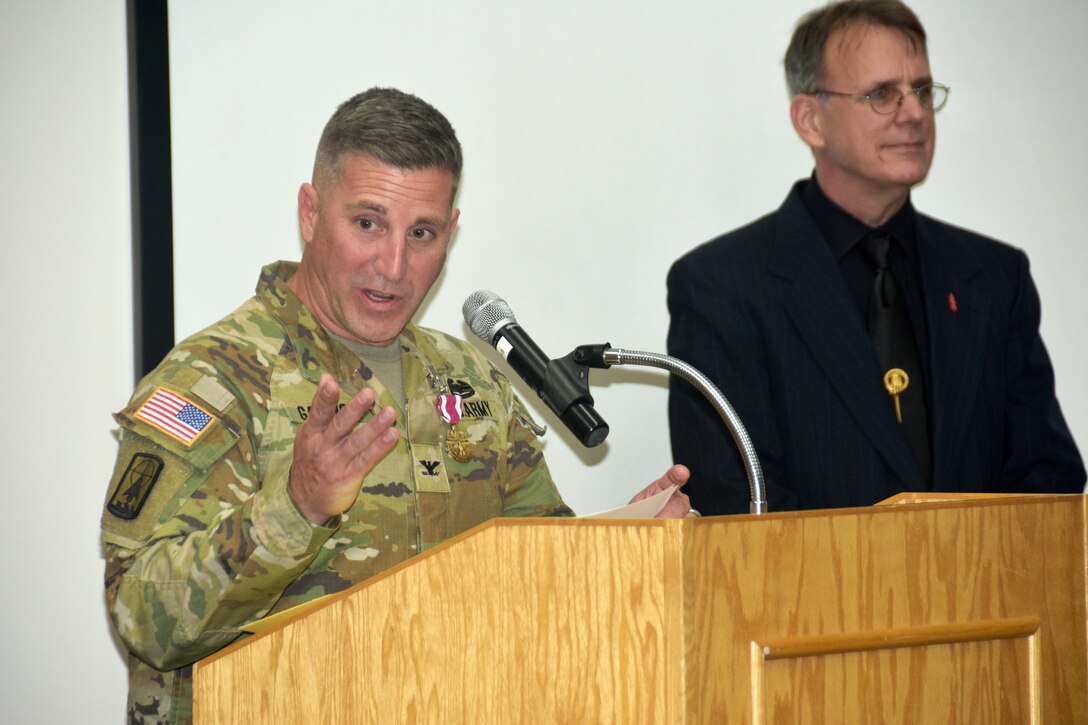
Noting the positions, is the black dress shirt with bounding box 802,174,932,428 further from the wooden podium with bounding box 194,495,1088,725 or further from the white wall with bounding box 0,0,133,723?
the white wall with bounding box 0,0,133,723

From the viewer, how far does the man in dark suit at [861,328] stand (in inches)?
97.3

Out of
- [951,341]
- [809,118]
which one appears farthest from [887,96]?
[951,341]

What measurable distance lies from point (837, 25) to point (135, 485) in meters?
1.96

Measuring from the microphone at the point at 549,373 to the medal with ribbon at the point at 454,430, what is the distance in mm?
→ 540

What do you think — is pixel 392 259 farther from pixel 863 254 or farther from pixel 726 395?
pixel 863 254

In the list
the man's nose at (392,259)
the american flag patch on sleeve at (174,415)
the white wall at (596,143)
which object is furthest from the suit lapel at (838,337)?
the american flag patch on sleeve at (174,415)

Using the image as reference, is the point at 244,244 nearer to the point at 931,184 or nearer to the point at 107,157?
the point at 107,157

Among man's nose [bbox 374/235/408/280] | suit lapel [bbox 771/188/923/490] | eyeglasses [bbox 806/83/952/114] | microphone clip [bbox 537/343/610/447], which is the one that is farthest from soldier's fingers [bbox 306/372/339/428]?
eyeglasses [bbox 806/83/952/114]

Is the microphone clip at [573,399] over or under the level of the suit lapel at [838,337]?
under

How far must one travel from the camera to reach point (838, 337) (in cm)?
251

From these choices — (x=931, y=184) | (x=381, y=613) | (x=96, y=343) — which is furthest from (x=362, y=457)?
(x=931, y=184)

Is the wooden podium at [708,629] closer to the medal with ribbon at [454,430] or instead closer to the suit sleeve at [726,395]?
the medal with ribbon at [454,430]

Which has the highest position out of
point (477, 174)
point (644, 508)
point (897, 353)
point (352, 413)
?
point (477, 174)

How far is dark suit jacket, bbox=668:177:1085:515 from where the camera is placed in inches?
96.8
